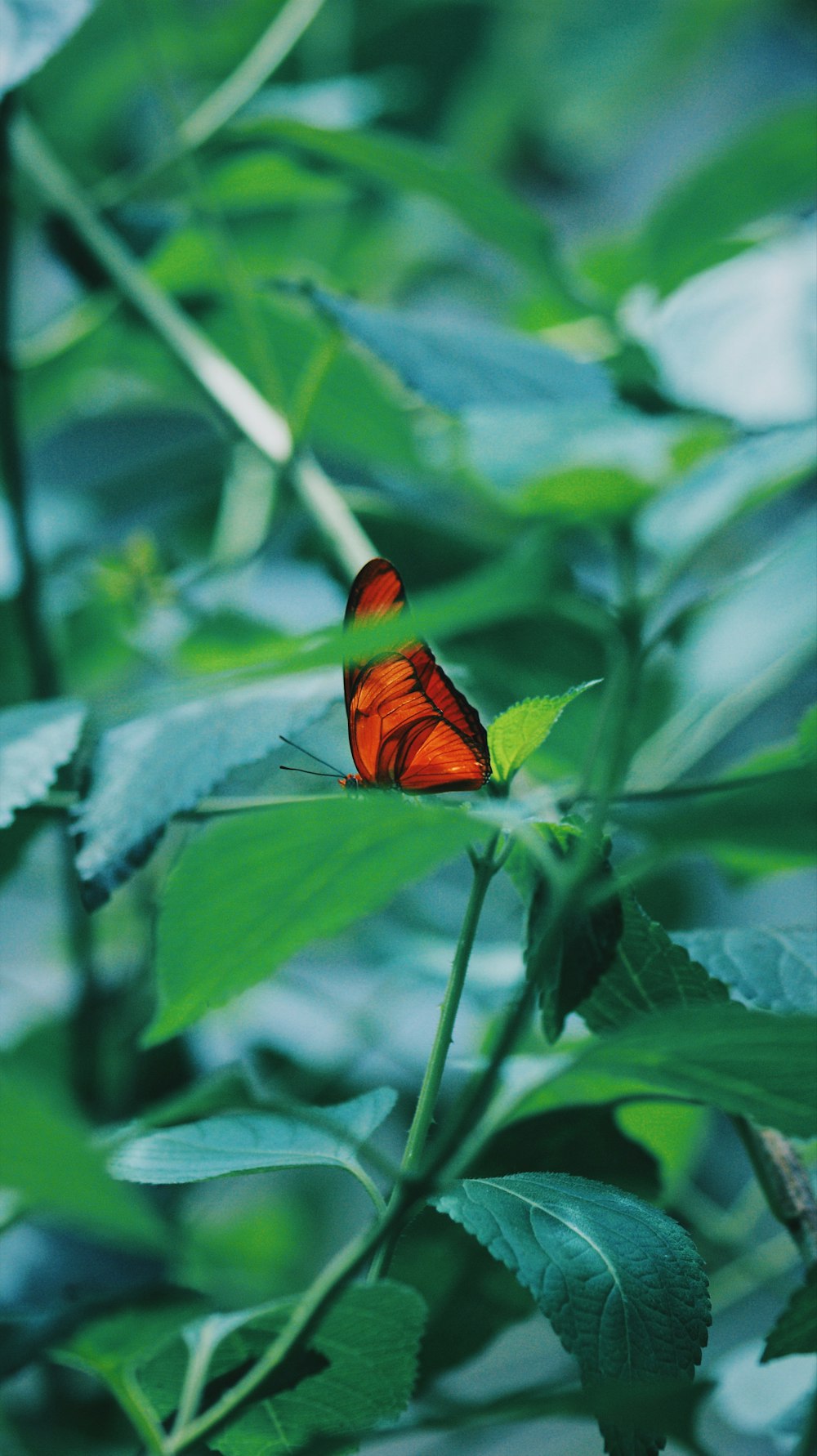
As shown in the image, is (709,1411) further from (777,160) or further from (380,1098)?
(777,160)

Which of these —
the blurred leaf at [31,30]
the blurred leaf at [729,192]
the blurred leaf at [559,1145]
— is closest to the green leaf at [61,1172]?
the blurred leaf at [559,1145]

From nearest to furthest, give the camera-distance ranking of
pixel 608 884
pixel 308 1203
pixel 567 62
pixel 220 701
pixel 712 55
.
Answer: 1. pixel 608 884
2. pixel 220 701
3. pixel 308 1203
4. pixel 567 62
5. pixel 712 55

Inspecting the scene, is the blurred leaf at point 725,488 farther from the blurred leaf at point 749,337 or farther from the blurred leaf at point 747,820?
the blurred leaf at point 747,820

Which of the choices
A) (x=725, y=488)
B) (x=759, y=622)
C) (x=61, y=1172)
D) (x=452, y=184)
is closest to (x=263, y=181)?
(x=452, y=184)

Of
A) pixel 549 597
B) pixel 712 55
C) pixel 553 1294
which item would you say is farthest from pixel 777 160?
pixel 712 55

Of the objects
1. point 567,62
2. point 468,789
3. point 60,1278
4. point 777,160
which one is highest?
point 567,62

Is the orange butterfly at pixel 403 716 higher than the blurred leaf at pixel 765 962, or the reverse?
the orange butterfly at pixel 403 716
